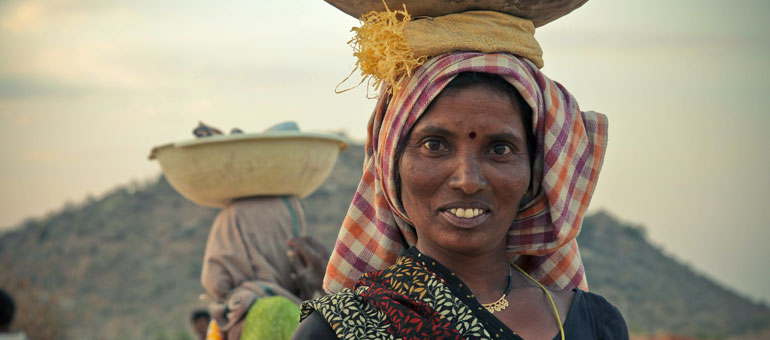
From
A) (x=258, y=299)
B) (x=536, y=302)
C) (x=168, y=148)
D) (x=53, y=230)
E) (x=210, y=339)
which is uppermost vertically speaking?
(x=536, y=302)

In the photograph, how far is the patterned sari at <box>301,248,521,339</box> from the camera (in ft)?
6.61

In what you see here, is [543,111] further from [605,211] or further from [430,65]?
[605,211]

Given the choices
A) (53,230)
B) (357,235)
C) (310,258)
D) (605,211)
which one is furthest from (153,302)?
(357,235)

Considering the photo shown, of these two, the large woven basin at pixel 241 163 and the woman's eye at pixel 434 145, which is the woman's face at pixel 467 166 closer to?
the woman's eye at pixel 434 145

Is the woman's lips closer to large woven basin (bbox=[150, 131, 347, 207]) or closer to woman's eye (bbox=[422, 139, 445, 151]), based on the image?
woman's eye (bbox=[422, 139, 445, 151])

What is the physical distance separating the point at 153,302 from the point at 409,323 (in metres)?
28.3

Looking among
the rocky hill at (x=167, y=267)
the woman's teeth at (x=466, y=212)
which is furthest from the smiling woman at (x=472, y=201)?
the rocky hill at (x=167, y=267)

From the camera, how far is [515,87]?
2.16 metres

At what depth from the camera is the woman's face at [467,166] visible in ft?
6.89

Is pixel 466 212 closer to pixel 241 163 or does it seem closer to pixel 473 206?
pixel 473 206

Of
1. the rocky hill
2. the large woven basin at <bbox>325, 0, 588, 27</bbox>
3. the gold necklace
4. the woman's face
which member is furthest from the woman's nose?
the rocky hill

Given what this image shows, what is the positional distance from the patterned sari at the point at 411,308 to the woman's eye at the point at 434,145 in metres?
0.30

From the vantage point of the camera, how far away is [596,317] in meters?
2.30

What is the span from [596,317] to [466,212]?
1.78 ft
